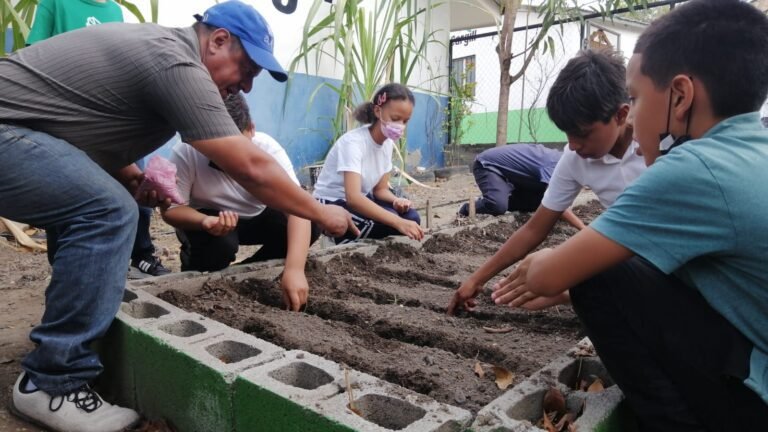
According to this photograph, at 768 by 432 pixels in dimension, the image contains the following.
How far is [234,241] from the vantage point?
94.2 inches

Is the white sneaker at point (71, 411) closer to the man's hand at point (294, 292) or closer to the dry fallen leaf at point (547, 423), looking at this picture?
the man's hand at point (294, 292)

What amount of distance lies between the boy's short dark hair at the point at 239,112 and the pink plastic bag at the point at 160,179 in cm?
29

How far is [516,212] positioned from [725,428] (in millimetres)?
3170

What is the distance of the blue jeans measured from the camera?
1392 mm

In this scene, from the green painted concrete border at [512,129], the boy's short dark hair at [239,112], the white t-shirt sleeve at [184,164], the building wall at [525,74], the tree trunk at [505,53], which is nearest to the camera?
the boy's short dark hair at [239,112]

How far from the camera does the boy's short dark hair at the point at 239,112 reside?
2.08 metres

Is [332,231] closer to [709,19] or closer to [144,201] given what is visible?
[144,201]

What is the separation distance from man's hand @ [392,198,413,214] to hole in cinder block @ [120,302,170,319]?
1568 mm

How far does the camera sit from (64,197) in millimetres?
1399

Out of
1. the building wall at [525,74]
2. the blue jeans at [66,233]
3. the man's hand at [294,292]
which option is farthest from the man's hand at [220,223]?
the building wall at [525,74]

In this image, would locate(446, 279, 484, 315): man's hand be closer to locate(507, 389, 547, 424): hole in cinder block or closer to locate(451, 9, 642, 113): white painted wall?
locate(507, 389, 547, 424): hole in cinder block

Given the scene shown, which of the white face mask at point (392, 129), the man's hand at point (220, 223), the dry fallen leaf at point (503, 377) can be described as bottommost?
the dry fallen leaf at point (503, 377)

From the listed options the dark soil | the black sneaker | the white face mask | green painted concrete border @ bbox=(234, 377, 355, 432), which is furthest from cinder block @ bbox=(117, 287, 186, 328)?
the white face mask

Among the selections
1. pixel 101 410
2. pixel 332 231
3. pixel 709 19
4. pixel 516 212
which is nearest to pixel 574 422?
pixel 709 19
